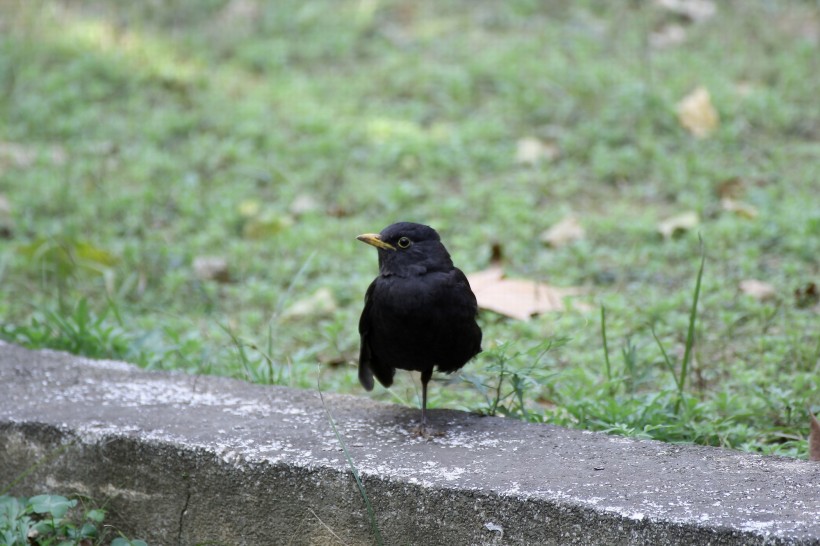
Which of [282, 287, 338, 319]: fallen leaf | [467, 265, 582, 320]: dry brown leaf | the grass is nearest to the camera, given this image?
the grass

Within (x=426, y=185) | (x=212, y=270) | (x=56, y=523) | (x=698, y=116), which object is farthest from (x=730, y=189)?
(x=56, y=523)

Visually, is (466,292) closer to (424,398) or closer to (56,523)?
(424,398)

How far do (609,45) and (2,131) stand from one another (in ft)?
13.8

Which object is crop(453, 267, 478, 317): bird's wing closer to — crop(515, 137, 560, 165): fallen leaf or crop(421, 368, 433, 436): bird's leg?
crop(421, 368, 433, 436): bird's leg

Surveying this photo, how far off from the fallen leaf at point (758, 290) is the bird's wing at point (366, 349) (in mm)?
1883

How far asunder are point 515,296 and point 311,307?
0.99 metres

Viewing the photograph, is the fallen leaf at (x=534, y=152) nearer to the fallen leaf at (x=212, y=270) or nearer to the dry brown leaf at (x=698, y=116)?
the dry brown leaf at (x=698, y=116)

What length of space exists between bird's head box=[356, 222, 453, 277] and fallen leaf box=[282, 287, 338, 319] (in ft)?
4.73

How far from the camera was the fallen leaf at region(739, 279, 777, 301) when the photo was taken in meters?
4.44

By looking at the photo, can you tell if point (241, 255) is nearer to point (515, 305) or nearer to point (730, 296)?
point (515, 305)

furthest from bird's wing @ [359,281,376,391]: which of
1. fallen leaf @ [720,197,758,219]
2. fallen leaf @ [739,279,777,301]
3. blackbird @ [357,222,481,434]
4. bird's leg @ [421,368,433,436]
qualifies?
fallen leaf @ [720,197,758,219]

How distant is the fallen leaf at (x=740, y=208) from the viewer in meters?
5.19

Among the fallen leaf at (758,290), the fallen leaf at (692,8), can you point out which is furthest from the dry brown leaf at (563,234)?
the fallen leaf at (692,8)

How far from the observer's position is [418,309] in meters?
3.15
